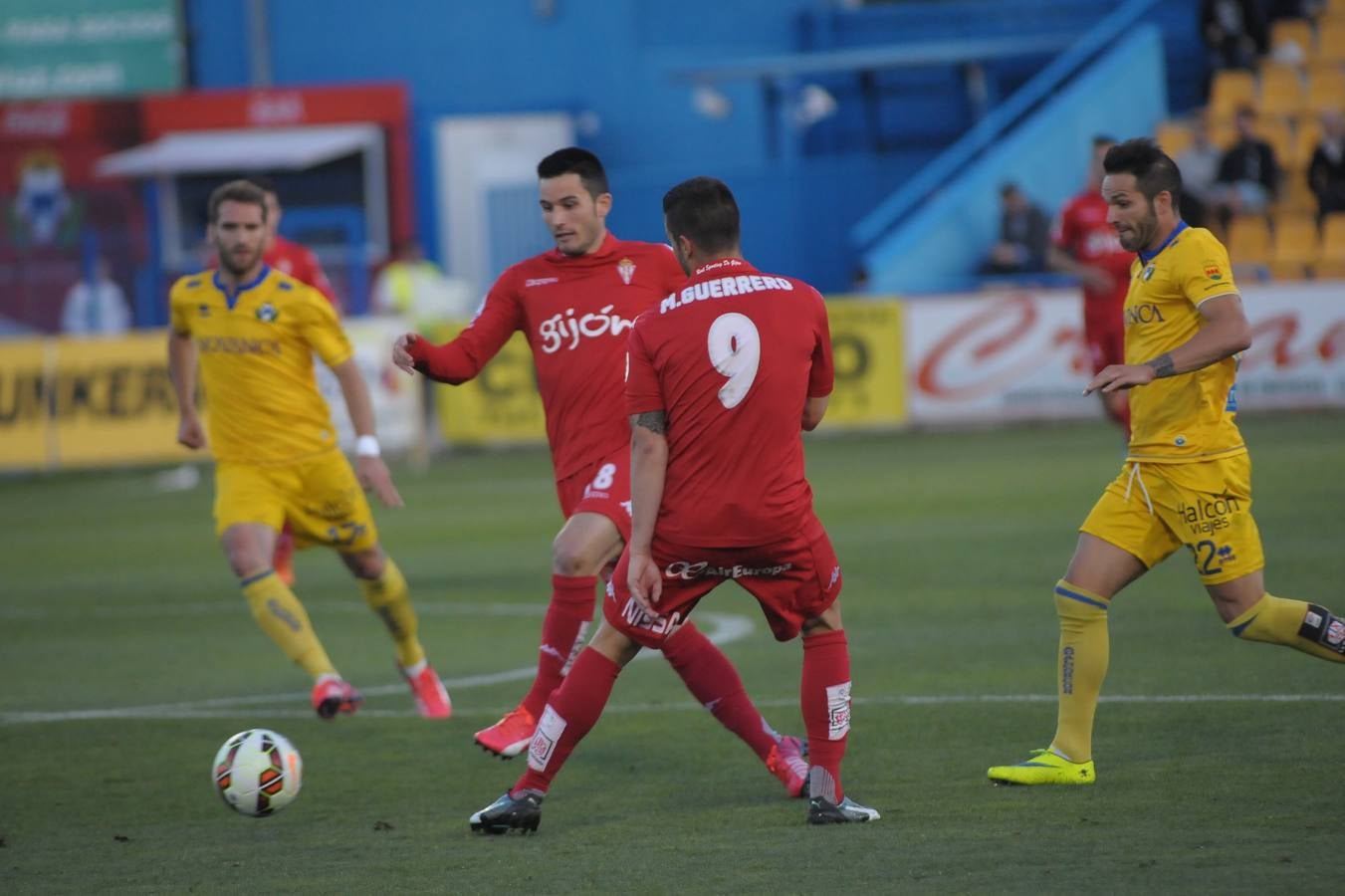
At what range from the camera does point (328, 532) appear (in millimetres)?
8891

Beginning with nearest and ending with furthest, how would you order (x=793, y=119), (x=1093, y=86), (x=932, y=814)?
(x=932, y=814) < (x=1093, y=86) < (x=793, y=119)

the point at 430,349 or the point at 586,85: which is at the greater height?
the point at 586,85

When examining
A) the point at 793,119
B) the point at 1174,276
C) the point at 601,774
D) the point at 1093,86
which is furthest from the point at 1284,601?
the point at 793,119

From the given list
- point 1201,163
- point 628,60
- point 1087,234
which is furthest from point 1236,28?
point 1087,234

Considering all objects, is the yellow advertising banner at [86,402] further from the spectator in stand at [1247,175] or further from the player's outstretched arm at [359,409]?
the player's outstretched arm at [359,409]

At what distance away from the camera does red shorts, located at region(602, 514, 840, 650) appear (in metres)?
6.15

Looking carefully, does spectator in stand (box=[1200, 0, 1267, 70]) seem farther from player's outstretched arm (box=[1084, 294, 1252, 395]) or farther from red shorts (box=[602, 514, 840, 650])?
red shorts (box=[602, 514, 840, 650])

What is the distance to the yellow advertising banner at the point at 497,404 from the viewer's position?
22953 mm

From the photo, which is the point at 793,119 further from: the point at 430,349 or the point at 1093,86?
the point at 430,349

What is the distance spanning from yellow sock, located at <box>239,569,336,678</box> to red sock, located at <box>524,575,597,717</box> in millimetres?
1309

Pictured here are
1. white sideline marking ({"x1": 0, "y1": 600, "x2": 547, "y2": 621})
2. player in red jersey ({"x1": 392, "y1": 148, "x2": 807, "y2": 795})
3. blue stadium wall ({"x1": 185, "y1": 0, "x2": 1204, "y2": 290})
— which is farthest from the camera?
blue stadium wall ({"x1": 185, "y1": 0, "x2": 1204, "y2": 290})

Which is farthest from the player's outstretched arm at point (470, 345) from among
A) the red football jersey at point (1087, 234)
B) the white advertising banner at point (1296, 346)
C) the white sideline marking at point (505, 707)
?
the white advertising banner at point (1296, 346)

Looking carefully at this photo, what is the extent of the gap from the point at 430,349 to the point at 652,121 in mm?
25930

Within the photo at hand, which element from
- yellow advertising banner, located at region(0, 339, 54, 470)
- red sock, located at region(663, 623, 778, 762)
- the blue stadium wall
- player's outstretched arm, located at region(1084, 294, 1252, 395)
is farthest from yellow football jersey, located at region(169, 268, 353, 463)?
the blue stadium wall
